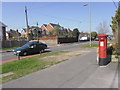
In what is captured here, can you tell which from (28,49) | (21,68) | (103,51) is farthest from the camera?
(28,49)

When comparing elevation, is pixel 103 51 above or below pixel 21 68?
above

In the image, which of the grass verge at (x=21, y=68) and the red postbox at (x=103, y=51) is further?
the red postbox at (x=103, y=51)

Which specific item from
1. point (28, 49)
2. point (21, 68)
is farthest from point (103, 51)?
point (28, 49)

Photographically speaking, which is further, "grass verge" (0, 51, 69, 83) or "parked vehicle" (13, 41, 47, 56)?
"parked vehicle" (13, 41, 47, 56)

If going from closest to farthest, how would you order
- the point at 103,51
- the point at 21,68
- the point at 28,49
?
the point at 103,51 < the point at 21,68 < the point at 28,49

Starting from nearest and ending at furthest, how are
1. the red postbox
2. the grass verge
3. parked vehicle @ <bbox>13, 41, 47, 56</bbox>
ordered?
1. the grass verge
2. the red postbox
3. parked vehicle @ <bbox>13, 41, 47, 56</bbox>

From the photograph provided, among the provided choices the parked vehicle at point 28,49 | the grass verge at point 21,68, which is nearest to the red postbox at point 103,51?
the grass verge at point 21,68

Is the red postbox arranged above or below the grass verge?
above

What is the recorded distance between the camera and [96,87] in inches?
177

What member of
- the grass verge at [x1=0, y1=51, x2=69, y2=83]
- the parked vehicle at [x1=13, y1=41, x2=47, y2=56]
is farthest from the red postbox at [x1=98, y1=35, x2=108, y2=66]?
the parked vehicle at [x1=13, y1=41, x2=47, y2=56]

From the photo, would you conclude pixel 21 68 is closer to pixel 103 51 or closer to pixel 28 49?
pixel 103 51

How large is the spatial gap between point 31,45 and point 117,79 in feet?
40.0

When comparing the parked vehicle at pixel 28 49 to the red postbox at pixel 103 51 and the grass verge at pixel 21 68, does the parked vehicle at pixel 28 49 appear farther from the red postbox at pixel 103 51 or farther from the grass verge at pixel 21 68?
the red postbox at pixel 103 51

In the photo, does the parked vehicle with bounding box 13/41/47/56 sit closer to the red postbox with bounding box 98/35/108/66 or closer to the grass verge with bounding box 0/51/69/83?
the grass verge with bounding box 0/51/69/83
